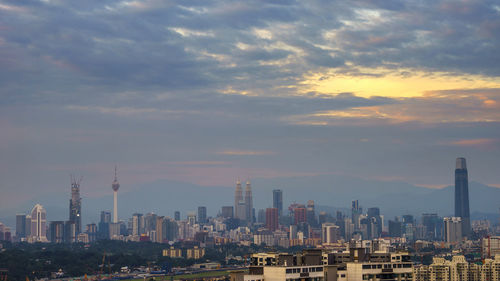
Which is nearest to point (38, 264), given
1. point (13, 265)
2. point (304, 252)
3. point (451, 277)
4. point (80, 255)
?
point (13, 265)

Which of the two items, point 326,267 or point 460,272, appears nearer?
point 326,267

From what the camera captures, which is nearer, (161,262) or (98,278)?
(98,278)

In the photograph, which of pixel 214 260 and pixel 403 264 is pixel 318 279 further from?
pixel 214 260

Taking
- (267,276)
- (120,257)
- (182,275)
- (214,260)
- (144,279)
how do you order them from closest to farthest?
(267,276), (144,279), (182,275), (120,257), (214,260)

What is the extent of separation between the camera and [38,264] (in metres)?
146

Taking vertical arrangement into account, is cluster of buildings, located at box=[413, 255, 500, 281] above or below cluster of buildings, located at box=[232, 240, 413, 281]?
below

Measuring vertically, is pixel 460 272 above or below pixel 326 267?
below

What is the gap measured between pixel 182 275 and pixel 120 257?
26.1m

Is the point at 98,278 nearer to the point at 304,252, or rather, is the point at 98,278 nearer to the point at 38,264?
the point at 38,264

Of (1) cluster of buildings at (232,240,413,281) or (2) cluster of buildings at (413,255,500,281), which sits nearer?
(1) cluster of buildings at (232,240,413,281)

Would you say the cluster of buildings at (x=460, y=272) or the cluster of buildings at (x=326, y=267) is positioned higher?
the cluster of buildings at (x=326, y=267)

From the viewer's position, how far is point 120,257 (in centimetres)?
16662

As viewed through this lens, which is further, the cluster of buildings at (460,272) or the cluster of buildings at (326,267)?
the cluster of buildings at (460,272)

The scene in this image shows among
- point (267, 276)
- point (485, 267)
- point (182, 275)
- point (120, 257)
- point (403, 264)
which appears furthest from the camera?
point (120, 257)
